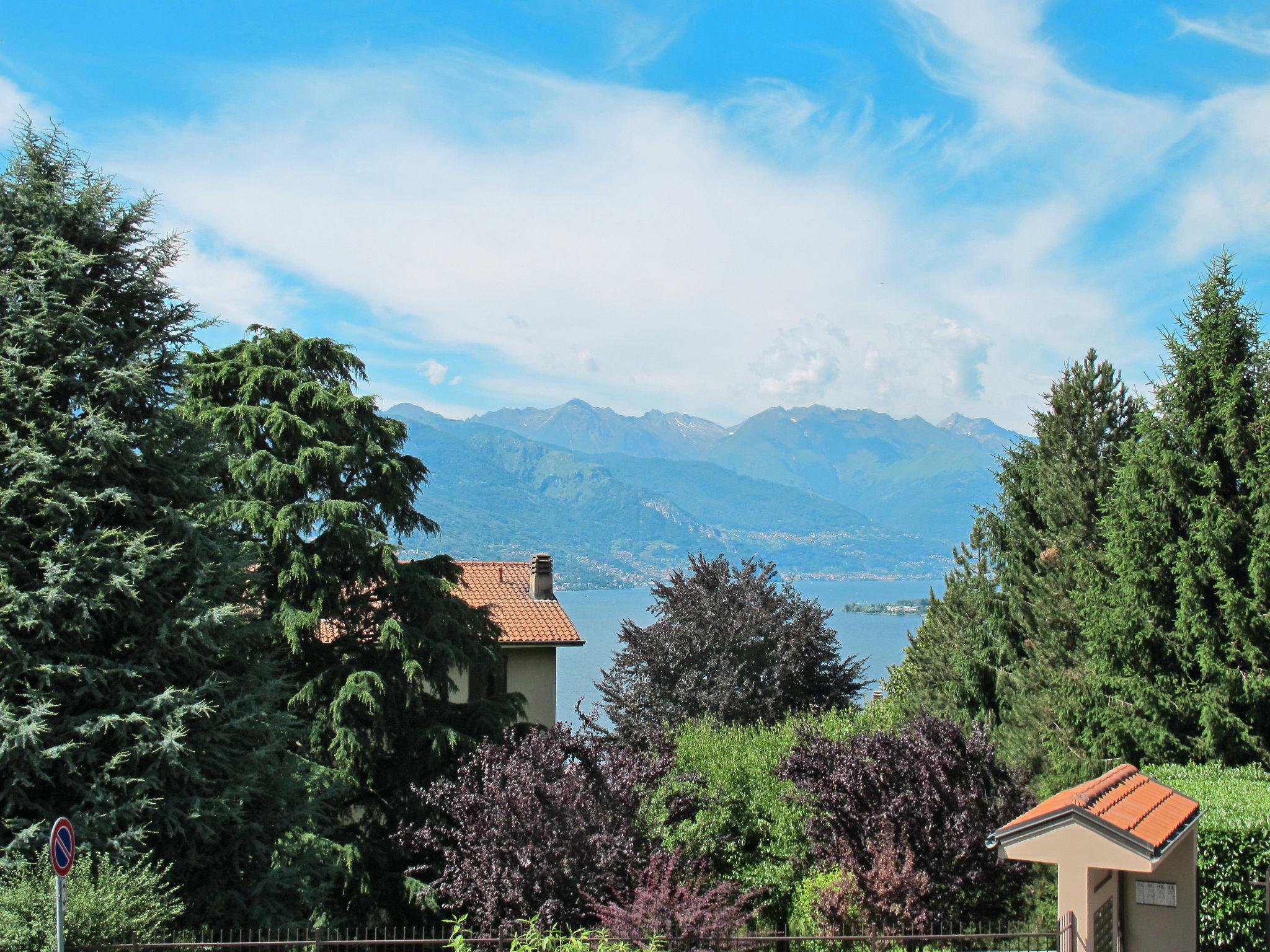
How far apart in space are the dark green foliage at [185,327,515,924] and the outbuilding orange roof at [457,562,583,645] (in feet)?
Answer: 27.7

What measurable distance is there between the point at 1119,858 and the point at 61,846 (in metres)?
8.46

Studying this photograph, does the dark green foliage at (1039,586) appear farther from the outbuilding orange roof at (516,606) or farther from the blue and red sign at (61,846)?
the blue and red sign at (61,846)

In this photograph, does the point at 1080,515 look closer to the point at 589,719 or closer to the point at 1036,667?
the point at 1036,667

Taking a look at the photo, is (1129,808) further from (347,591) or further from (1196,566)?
(347,591)

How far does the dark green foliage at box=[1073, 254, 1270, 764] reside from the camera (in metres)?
13.5

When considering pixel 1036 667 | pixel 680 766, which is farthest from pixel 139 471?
pixel 1036 667

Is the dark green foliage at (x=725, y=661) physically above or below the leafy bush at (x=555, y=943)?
above

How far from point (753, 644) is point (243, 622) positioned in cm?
1547

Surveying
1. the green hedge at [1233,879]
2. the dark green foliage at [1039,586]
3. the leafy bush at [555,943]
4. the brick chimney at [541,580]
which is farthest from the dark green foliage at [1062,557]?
the brick chimney at [541,580]

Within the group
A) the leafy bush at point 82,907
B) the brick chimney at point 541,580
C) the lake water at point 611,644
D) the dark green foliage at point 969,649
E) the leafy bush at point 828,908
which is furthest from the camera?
the lake water at point 611,644

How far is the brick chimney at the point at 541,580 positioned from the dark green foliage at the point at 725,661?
4495 millimetres

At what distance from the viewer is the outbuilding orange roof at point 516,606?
2686 cm

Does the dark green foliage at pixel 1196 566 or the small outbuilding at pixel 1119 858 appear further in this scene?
the dark green foliage at pixel 1196 566

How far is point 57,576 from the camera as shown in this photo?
1048 cm
